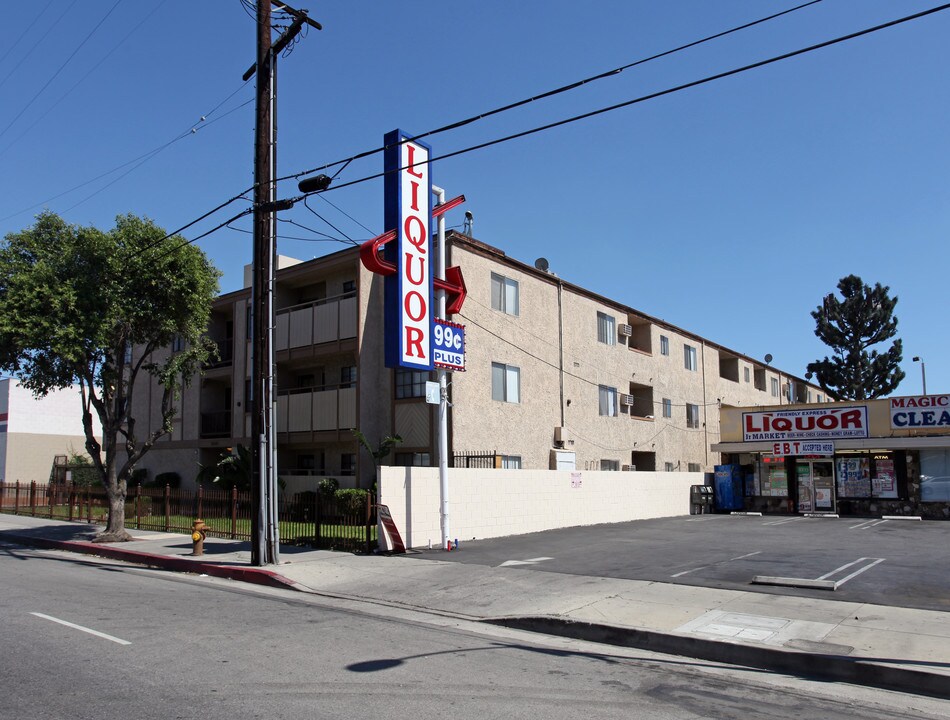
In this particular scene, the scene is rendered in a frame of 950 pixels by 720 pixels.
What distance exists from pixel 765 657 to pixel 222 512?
15745 millimetres

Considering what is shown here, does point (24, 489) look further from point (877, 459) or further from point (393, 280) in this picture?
point (877, 459)

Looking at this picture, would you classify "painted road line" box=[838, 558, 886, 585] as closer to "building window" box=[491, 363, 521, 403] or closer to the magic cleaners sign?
"building window" box=[491, 363, 521, 403]

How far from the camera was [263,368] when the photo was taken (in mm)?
15258

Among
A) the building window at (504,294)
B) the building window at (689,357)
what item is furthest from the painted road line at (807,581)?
the building window at (689,357)

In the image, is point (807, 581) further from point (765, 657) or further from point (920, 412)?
point (920, 412)

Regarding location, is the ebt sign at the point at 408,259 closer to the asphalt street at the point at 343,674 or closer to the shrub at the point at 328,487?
the asphalt street at the point at 343,674

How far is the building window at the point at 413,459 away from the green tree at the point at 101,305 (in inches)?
294

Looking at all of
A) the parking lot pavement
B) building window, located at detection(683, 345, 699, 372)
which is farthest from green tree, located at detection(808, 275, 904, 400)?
the parking lot pavement

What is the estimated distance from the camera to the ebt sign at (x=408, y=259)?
643 inches

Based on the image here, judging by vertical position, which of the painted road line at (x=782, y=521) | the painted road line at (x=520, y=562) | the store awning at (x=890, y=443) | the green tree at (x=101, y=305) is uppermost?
the green tree at (x=101, y=305)

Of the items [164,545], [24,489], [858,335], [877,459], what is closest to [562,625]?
[164,545]

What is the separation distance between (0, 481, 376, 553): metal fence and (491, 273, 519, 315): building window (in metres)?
8.45

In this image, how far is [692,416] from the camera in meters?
39.3

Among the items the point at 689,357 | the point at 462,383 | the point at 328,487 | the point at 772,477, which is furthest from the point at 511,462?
the point at 689,357
